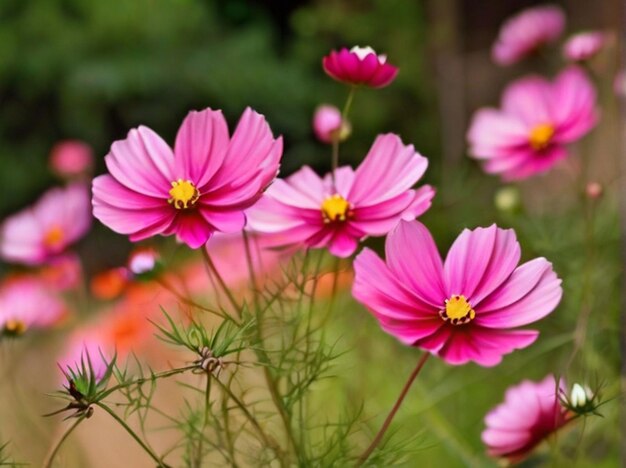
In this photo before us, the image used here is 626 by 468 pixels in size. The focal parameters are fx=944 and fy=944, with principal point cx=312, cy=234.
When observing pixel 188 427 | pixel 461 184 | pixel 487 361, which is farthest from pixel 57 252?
pixel 461 184

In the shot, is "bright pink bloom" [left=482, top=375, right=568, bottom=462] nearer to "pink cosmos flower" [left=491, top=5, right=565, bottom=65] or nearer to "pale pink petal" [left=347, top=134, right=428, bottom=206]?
"pale pink petal" [left=347, top=134, right=428, bottom=206]

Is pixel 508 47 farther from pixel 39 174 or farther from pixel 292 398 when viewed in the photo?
pixel 39 174

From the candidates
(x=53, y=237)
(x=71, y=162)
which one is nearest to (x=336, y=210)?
(x=53, y=237)

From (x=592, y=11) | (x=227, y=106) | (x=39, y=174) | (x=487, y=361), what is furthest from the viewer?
(x=39, y=174)

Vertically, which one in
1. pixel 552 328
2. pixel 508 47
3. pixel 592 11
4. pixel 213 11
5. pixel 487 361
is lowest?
pixel 487 361

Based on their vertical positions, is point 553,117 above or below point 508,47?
below

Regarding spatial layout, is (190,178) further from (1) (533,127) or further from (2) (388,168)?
(1) (533,127)
